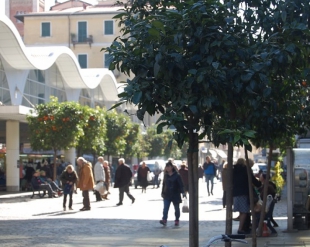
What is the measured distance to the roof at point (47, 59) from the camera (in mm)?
34344

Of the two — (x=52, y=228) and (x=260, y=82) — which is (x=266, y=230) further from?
(x=260, y=82)

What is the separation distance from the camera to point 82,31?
75.2 metres

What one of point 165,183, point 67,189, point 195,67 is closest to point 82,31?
point 67,189

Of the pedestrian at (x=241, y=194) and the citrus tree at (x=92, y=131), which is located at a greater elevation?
the citrus tree at (x=92, y=131)

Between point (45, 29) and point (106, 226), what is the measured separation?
58957 mm

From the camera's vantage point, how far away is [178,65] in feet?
26.5

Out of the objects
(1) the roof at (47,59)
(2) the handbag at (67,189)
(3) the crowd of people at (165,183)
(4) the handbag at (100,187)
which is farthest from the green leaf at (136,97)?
(1) the roof at (47,59)

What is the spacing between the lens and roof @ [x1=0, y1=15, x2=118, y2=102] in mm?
34344

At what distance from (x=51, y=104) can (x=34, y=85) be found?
4.72m

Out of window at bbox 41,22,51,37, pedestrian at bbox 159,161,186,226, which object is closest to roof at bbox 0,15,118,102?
pedestrian at bbox 159,161,186,226

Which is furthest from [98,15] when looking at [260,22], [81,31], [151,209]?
[260,22]

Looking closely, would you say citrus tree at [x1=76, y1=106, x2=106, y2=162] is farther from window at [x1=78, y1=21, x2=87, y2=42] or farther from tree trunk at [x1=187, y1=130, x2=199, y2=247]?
window at [x1=78, y1=21, x2=87, y2=42]

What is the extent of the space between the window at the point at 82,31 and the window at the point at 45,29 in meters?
3.20

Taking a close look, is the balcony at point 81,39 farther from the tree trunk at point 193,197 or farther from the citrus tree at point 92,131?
the tree trunk at point 193,197
